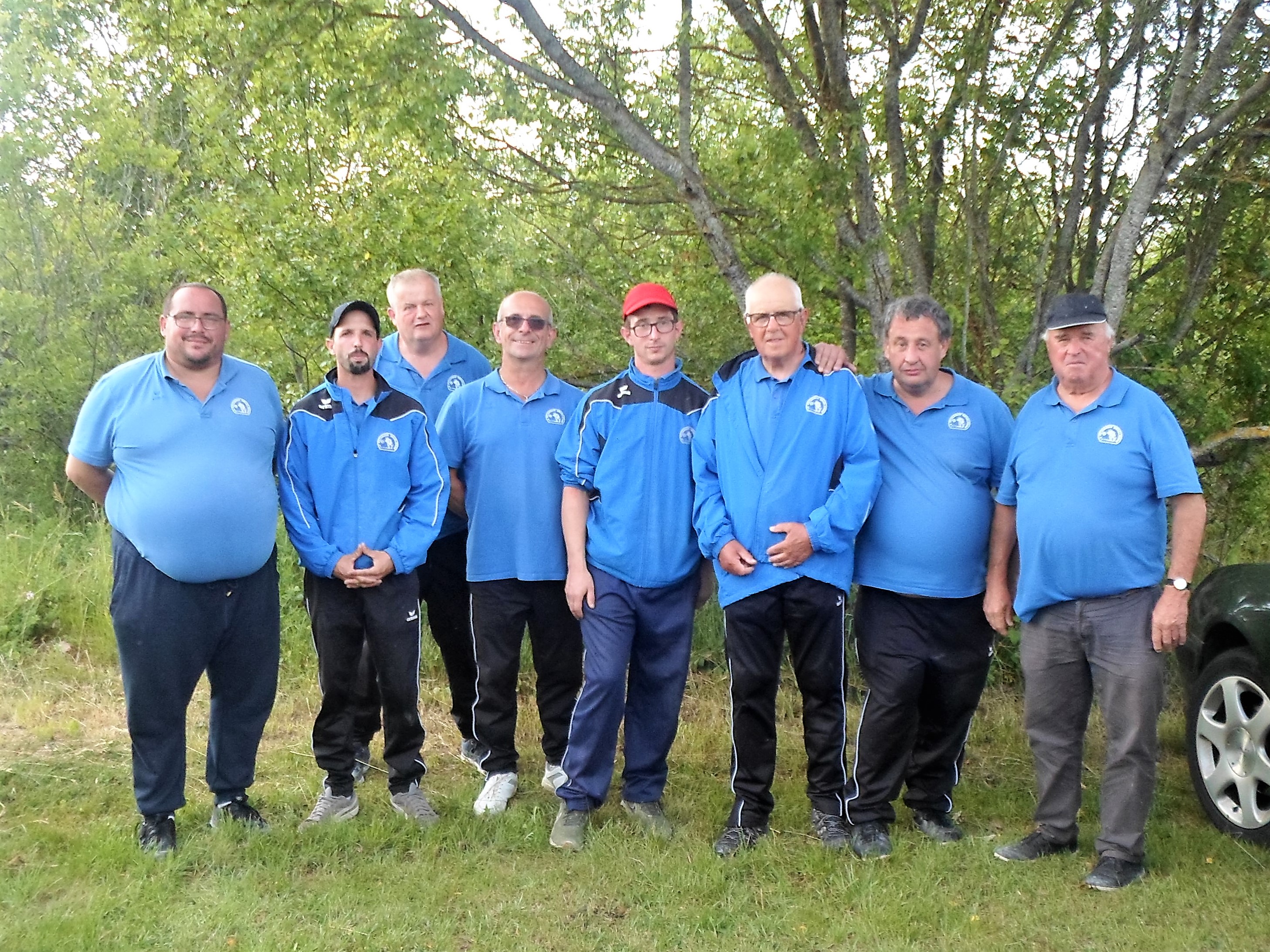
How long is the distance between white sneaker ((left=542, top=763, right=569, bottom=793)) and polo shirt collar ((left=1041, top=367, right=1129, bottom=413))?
8.53ft

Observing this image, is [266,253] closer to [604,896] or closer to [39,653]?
[39,653]

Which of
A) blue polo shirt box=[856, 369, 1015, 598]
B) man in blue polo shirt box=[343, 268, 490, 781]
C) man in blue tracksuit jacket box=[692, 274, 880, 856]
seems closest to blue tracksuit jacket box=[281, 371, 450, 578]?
man in blue polo shirt box=[343, 268, 490, 781]

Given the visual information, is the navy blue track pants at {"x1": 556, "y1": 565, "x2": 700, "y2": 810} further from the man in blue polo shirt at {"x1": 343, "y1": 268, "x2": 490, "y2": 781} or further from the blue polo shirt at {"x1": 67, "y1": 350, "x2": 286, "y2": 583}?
the blue polo shirt at {"x1": 67, "y1": 350, "x2": 286, "y2": 583}

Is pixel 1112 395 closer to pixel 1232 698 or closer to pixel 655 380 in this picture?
pixel 1232 698

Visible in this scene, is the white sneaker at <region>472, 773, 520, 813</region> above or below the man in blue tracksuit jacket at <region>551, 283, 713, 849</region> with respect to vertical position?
below

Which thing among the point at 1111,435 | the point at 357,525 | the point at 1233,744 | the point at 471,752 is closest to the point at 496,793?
the point at 471,752

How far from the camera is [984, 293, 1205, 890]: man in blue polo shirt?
390cm

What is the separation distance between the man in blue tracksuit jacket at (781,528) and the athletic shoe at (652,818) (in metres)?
0.26

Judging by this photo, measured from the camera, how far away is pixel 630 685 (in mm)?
4617

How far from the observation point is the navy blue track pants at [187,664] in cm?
414

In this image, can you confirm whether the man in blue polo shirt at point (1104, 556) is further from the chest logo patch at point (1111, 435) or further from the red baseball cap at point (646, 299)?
the red baseball cap at point (646, 299)

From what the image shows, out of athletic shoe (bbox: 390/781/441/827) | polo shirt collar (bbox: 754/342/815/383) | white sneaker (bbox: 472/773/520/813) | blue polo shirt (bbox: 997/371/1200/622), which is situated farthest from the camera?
white sneaker (bbox: 472/773/520/813)

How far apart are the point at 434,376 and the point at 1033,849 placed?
10.7 ft

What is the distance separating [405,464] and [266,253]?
11.2ft
